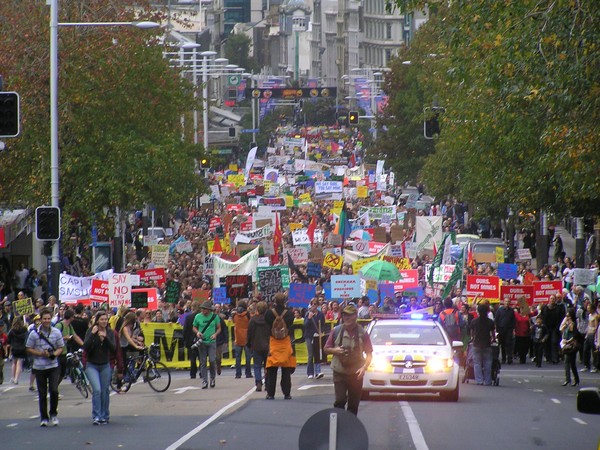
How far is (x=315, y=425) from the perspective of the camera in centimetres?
980

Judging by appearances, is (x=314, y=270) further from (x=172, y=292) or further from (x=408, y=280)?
(x=172, y=292)

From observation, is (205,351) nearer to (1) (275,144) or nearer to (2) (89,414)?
(2) (89,414)

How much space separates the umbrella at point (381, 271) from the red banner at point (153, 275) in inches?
200

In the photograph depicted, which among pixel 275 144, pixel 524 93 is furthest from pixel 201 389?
pixel 275 144

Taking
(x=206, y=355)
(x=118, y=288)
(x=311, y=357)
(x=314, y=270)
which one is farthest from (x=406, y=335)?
(x=314, y=270)

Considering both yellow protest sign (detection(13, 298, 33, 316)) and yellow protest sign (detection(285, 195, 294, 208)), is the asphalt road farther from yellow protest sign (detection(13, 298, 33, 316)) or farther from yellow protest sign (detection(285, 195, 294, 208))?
yellow protest sign (detection(285, 195, 294, 208))

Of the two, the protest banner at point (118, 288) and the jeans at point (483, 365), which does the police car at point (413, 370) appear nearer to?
the jeans at point (483, 365)

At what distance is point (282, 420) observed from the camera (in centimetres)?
1811

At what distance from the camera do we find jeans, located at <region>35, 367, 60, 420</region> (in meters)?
17.9

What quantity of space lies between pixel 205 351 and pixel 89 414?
177 inches

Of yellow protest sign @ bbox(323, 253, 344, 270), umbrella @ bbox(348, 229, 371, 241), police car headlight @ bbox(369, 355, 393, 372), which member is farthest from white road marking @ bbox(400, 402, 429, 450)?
umbrella @ bbox(348, 229, 371, 241)

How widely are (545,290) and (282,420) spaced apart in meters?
14.3

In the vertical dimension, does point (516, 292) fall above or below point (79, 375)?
above

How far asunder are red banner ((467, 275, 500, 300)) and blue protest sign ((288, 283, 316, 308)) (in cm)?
340
